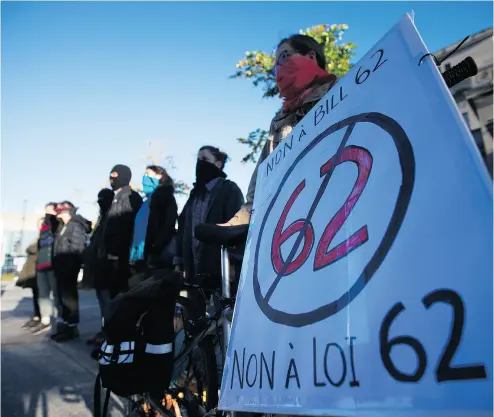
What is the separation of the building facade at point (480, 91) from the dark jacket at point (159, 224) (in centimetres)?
1036

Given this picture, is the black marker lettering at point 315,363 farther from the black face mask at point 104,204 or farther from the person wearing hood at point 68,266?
the person wearing hood at point 68,266

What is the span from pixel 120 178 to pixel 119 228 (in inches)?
26.5

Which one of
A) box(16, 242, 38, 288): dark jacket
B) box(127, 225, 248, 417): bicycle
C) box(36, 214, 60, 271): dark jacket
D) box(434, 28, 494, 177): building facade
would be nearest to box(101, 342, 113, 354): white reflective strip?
box(127, 225, 248, 417): bicycle

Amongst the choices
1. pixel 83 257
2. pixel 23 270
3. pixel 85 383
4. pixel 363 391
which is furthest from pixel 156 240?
pixel 23 270

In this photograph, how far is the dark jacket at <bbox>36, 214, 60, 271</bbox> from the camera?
19.1ft

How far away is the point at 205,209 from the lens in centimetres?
313

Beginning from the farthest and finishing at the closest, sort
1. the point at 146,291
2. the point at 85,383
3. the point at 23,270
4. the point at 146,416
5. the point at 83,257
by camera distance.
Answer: the point at 23,270, the point at 83,257, the point at 85,383, the point at 146,416, the point at 146,291

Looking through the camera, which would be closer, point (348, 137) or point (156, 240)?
point (348, 137)

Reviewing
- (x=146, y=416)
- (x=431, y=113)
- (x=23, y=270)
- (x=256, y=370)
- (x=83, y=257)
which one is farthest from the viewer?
(x=23, y=270)

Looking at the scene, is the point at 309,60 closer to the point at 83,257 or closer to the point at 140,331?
the point at 140,331

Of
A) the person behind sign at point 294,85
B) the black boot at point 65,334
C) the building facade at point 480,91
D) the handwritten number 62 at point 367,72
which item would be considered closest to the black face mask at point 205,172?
the person behind sign at point 294,85

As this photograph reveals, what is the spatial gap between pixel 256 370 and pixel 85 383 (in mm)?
3218

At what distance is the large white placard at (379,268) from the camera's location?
0.54 meters

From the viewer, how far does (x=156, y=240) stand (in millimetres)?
3666
